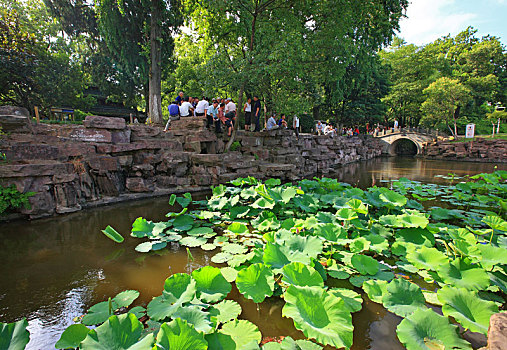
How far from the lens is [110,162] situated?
673 cm

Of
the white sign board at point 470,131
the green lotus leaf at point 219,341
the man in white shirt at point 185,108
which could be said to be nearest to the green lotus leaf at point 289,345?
the green lotus leaf at point 219,341

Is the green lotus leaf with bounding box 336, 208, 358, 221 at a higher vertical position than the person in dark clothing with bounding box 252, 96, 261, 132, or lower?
lower

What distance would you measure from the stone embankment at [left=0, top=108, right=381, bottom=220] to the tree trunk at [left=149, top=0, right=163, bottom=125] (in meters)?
4.44

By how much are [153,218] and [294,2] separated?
1023 cm

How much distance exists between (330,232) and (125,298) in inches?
85.4

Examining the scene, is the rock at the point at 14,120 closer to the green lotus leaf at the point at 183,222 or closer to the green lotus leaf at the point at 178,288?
the green lotus leaf at the point at 183,222

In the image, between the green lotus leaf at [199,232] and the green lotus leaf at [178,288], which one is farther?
the green lotus leaf at [199,232]

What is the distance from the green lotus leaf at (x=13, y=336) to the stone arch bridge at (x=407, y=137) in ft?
105

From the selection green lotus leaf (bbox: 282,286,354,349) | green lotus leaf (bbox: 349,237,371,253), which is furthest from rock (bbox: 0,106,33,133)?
green lotus leaf (bbox: 349,237,371,253)

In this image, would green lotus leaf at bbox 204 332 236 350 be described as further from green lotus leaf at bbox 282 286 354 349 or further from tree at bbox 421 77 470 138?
tree at bbox 421 77 470 138

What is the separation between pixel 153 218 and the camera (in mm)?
5117

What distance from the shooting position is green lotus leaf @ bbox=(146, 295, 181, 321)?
1.72 m

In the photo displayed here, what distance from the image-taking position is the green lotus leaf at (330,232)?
2.77 m

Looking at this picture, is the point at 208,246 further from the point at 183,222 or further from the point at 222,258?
the point at 183,222
